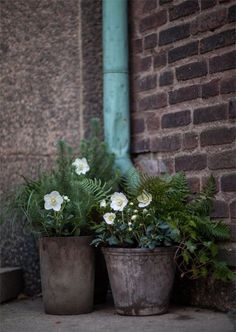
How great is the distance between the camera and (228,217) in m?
3.24

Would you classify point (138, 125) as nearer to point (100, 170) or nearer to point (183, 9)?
point (100, 170)

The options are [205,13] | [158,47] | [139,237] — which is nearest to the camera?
[139,237]

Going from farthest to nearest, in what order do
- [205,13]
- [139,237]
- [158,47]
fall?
[158,47] → [205,13] → [139,237]

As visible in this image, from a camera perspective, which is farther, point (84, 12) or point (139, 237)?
point (84, 12)

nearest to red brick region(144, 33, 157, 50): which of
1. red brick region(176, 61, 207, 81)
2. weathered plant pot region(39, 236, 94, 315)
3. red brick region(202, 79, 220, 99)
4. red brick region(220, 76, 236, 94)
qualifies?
red brick region(176, 61, 207, 81)

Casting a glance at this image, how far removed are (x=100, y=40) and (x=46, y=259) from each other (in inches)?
56.1

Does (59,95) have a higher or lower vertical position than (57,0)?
lower

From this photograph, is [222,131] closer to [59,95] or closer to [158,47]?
[158,47]

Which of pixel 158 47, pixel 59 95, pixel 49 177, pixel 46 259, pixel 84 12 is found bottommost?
pixel 46 259

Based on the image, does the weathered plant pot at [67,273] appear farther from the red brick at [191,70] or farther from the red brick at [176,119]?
the red brick at [191,70]

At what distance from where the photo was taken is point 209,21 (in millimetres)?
3385

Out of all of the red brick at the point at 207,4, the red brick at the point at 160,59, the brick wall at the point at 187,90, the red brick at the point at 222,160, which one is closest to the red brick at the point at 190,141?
the brick wall at the point at 187,90

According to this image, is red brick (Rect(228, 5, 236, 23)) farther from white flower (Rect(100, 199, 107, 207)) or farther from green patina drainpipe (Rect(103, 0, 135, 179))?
white flower (Rect(100, 199, 107, 207))

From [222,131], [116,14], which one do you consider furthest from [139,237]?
[116,14]
